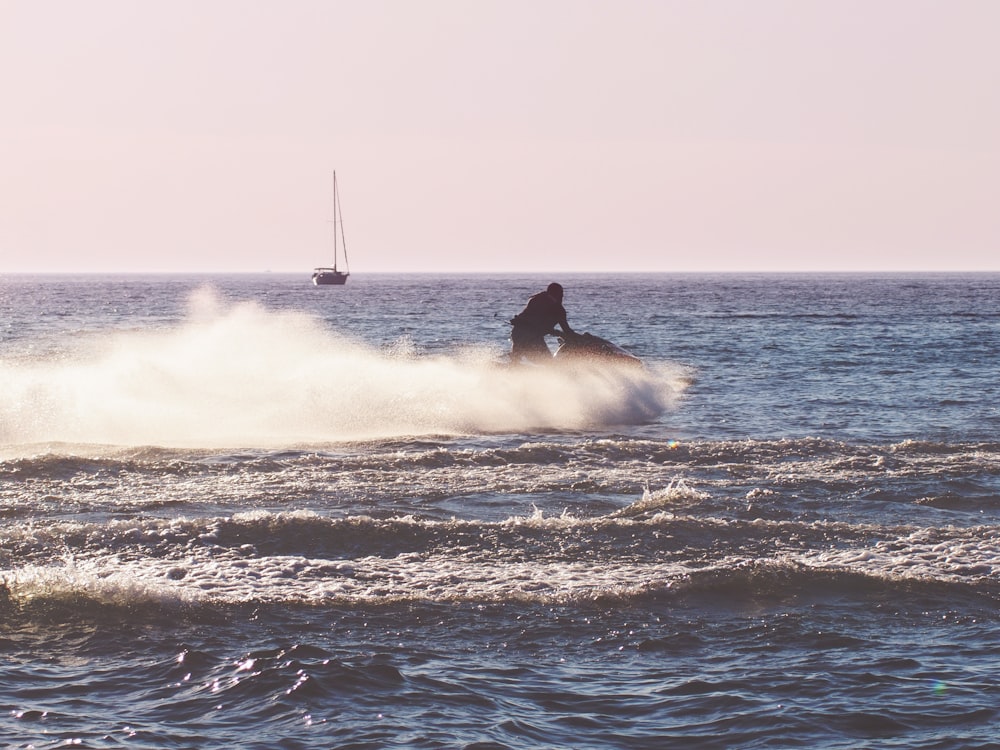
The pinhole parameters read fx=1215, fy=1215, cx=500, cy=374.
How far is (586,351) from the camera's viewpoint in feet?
75.1

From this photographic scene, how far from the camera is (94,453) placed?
1623 cm

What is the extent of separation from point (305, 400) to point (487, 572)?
1238 cm

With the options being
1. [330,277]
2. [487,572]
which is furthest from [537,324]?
[330,277]

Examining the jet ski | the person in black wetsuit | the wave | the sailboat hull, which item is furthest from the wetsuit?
the sailboat hull

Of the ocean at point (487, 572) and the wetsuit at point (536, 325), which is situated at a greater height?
the wetsuit at point (536, 325)

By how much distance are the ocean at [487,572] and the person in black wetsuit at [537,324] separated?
39 cm

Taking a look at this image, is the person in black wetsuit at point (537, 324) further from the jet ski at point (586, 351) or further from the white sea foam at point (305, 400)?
the white sea foam at point (305, 400)

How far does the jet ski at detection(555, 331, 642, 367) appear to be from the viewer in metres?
22.7

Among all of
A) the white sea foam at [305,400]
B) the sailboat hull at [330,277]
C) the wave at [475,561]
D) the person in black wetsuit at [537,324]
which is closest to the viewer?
the wave at [475,561]

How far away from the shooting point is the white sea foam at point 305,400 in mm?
19359

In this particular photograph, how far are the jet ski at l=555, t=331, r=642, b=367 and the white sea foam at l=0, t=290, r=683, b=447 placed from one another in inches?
10.7

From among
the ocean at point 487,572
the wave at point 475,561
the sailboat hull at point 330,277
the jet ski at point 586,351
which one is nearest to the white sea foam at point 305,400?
the ocean at point 487,572

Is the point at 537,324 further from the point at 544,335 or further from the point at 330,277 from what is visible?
the point at 330,277

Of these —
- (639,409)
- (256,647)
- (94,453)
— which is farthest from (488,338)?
(256,647)
